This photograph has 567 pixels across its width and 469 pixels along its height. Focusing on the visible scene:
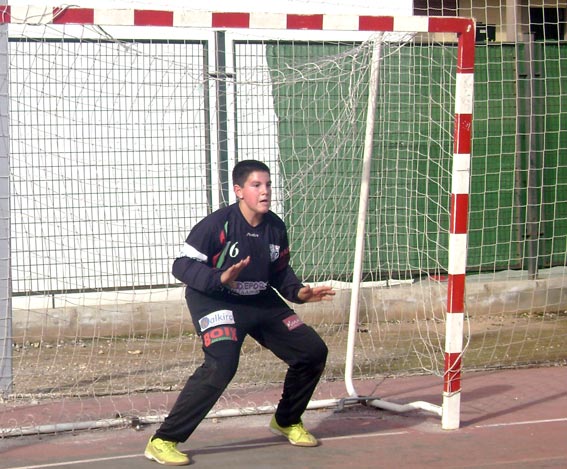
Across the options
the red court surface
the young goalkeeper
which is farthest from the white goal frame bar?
the young goalkeeper

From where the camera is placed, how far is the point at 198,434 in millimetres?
7137

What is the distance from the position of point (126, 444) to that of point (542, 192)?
6375mm

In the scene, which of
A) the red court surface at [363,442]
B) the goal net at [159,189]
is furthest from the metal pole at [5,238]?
the red court surface at [363,442]

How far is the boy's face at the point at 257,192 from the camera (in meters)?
6.36

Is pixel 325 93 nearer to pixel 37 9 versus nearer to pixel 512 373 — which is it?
pixel 512 373

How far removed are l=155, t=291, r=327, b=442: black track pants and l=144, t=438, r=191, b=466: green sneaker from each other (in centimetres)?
5

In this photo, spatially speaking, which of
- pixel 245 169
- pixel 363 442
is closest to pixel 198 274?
pixel 245 169

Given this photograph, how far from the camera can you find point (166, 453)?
6281 mm

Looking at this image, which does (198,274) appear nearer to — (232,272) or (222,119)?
(232,272)

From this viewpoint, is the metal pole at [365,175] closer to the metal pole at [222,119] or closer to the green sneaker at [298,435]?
the green sneaker at [298,435]

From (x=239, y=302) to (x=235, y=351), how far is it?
33cm

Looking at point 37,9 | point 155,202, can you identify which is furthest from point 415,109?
point 37,9

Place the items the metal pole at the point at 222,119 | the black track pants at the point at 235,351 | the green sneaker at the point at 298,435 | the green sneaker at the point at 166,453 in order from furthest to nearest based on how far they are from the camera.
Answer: the metal pole at the point at 222,119 → the green sneaker at the point at 298,435 → the green sneaker at the point at 166,453 → the black track pants at the point at 235,351

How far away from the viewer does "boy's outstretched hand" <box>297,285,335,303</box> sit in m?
6.24
